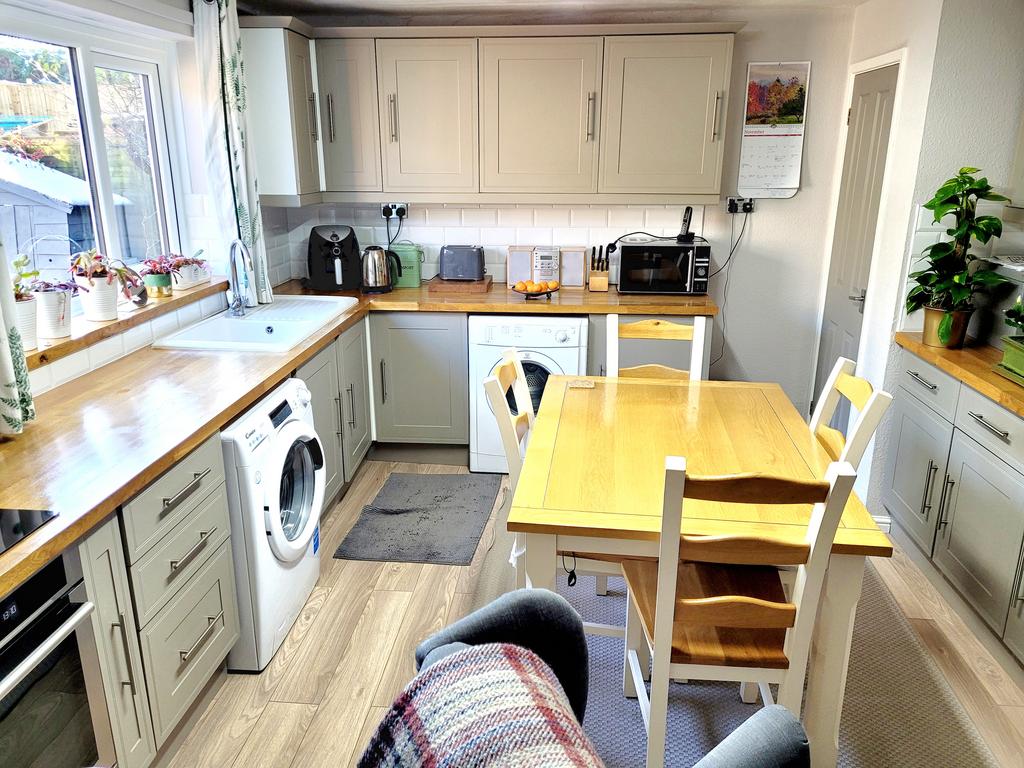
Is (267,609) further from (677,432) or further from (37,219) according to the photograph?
(37,219)

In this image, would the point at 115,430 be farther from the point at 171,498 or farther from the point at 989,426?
the point at 989,426

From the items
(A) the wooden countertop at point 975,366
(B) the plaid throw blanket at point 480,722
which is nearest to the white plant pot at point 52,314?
(B) the plaid throw blanket at point 480,722

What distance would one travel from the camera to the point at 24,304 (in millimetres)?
2186

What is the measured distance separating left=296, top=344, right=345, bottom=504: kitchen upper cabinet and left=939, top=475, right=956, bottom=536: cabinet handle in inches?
91.8

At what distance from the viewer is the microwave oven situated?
12.0 ft

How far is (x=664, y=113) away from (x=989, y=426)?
79.3 inches

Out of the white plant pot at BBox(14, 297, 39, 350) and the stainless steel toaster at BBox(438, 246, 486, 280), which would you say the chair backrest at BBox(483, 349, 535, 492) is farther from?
the stainless steel toaster at BBox(438, 246, 486, 280)

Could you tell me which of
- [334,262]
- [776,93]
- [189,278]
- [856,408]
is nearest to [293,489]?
[189,278]

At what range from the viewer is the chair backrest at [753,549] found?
1461 mm

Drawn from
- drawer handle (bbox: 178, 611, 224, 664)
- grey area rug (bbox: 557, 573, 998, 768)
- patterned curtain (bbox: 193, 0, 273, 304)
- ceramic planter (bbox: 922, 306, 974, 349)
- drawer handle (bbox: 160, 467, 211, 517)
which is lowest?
grey area rug (bbox: 557, 573, 998, 768)

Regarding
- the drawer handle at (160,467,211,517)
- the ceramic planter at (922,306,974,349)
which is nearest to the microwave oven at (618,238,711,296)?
the ceramic planter at (922,306,974,349)

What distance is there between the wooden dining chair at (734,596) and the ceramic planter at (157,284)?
7.09ft

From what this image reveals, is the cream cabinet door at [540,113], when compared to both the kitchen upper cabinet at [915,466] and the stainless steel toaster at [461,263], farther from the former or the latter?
the kitchen upper cabinet at [915,466]

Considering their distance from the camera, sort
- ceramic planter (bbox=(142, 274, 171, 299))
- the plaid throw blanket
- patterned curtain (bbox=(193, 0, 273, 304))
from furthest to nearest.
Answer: patterned curtain (bbox=(193, 0, 273, 304)), ceramic planter (bbox=(142, 274, 171, 299)), the plaid throw blanket
